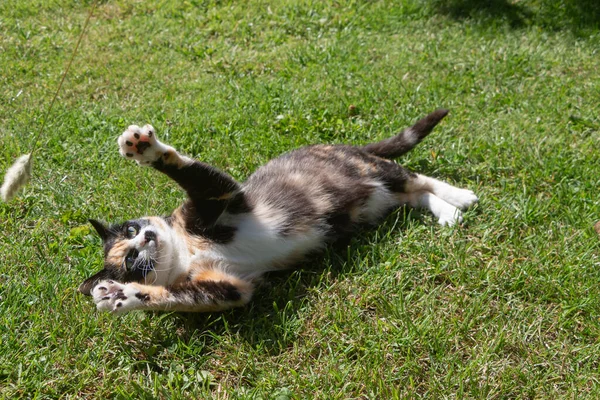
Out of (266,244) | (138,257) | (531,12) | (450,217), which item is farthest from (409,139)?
(531,12)

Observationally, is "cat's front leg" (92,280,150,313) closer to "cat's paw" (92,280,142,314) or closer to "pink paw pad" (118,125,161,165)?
"cat's paw" (92,280,142,314)

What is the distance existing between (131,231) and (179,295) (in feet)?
1.96

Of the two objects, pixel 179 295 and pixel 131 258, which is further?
pixel 131 258

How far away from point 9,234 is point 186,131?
60.3 inches

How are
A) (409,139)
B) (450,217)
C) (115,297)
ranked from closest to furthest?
1. (115,297)
2. (450,217)
3. (409,139)

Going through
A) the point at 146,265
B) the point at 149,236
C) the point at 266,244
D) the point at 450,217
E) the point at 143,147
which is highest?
the point at 143,147

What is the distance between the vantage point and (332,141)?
435cm

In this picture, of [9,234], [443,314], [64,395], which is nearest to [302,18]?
[9,234]

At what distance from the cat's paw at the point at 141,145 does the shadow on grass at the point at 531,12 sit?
446 cm

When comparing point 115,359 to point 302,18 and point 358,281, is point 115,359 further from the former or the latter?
point 302,18

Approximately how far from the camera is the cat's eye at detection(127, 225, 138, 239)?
10.2 feet

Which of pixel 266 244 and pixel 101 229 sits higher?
pixel 101 229

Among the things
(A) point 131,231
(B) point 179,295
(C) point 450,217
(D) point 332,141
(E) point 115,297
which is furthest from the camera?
(D) point 332,141

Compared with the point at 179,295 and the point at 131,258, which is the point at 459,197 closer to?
the point at 179,295
